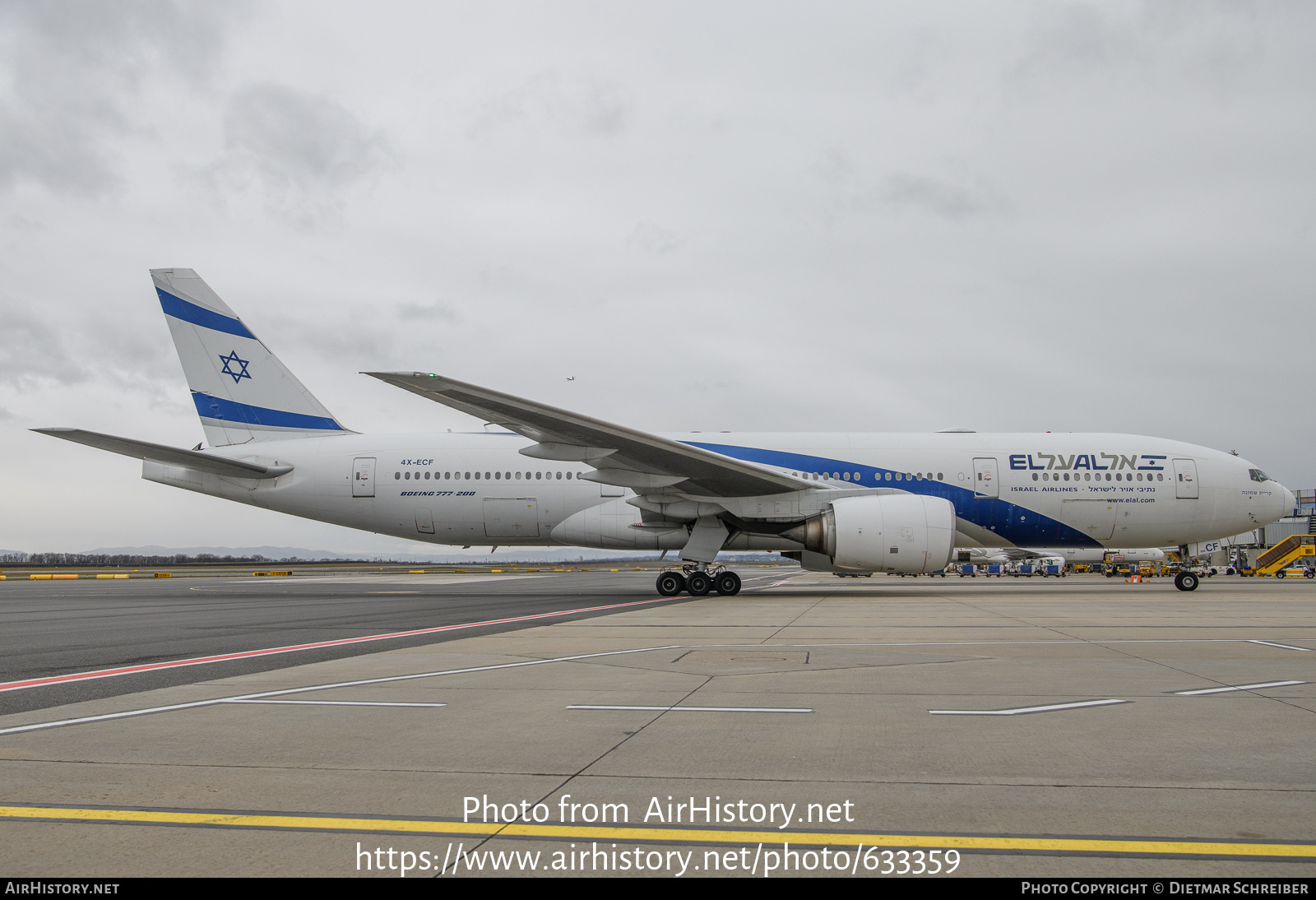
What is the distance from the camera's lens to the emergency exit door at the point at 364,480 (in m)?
20.5

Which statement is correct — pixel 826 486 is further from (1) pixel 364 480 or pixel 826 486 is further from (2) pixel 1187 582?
(1) pixel 364 480

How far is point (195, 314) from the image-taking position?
2128 cm

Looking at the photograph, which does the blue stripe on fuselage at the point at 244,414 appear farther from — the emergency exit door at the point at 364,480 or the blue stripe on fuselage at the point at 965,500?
the blue stripe on fuselage at the point at 965,500

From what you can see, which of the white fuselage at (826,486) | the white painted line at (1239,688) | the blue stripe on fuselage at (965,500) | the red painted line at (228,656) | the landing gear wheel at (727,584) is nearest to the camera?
the white painted line at (1239,688)

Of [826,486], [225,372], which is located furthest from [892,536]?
[225,372]

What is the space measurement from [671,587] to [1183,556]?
13906 millimetres

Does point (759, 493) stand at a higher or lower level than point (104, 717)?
higher

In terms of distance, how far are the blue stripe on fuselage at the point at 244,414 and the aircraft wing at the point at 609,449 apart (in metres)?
7.38

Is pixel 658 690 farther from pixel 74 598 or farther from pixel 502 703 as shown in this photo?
pixel 74 598

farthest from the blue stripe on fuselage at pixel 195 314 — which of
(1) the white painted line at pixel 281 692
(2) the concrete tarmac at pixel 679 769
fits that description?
(1) the white painted line at pixel 281 692

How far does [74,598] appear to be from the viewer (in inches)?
740

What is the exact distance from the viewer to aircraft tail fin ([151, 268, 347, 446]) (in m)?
21.2
